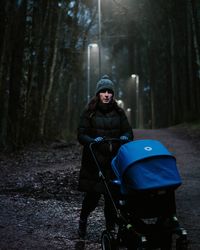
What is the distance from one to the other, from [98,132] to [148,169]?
176 cm

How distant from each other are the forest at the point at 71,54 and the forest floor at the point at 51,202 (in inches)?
103

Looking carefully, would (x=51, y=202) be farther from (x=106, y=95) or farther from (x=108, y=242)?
(x=108, y=242)

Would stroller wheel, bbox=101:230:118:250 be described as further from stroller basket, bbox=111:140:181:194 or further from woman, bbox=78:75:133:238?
stroller basket, bbox=111:140:181:194

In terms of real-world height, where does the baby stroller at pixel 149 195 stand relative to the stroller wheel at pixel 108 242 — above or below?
above

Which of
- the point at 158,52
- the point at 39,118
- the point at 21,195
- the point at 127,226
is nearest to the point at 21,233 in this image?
the point at 127,226

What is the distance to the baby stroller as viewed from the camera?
434 cm

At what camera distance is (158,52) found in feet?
124

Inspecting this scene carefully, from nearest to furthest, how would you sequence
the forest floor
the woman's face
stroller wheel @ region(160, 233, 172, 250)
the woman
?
stroller wheel @ region(160, 233, 172, 250), the woman, the woman's face, the forest floor

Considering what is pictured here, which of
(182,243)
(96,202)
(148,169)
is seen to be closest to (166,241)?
(182,243)

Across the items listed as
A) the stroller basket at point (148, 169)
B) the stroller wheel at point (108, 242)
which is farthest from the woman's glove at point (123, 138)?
the stroller wheel at point (108, 242)

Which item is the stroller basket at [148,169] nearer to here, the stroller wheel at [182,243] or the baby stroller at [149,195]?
the baby stroller at [149,195]

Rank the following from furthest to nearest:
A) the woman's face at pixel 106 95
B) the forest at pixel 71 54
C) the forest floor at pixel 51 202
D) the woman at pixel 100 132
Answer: the forest at pixel 71 54, the forest floor at pixel 51 202, the woman's face at pixel 106 95, the woman at pixel 100 132

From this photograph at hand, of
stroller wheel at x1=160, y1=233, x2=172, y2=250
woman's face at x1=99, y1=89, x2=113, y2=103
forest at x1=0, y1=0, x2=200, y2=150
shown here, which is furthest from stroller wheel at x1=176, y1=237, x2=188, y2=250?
forest at x1=0, y1=0, x2=200, y2=150

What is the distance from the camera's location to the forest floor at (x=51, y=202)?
20.7 feet
